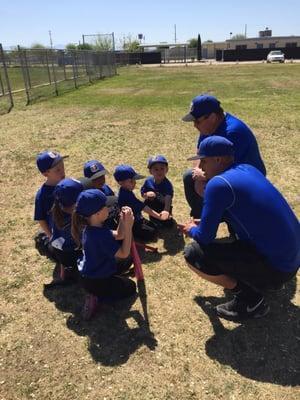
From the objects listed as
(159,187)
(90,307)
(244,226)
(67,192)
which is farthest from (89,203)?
(159,187)

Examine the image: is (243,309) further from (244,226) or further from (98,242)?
(98,242)

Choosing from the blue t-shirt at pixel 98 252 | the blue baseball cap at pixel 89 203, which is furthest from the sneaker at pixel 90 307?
the blue baseball cap at pixel 89 203

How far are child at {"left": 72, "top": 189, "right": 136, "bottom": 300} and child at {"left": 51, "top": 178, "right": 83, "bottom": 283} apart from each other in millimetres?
364

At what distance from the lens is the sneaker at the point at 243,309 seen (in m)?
3.32

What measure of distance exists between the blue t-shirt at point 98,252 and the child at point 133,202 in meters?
1.14

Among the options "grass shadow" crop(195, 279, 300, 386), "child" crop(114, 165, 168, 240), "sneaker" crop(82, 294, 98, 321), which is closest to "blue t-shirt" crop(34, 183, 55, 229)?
"child" crop(114, 165, 168, 240)

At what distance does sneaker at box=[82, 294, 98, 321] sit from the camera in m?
3.44

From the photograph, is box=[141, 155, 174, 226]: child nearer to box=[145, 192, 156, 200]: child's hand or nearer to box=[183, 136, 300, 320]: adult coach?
box=[145, 192, 156, 200]: child's hand

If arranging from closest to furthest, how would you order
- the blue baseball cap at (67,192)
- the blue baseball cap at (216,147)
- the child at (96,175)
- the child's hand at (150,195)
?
the blue baseball cap at (216,147) < the blue baseball cap at (67,192) < the child at (96,175) < the child's hand at (150,195)

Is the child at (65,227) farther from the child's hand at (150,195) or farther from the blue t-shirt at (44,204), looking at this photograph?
the child's hand at (150,195)

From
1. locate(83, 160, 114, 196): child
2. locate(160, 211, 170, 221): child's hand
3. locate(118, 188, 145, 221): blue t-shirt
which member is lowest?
locate(160, 211, 170, 221): child's hand

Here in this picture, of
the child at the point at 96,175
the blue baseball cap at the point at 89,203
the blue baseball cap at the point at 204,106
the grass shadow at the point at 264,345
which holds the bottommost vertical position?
the grass shadow at the point at 264,345

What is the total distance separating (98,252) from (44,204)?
113 centimetres

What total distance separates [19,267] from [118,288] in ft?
4.23
